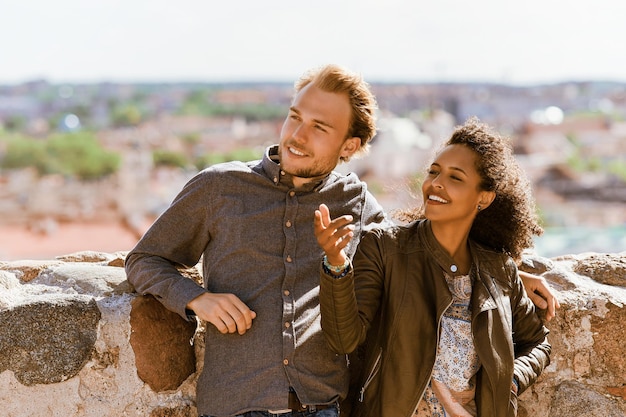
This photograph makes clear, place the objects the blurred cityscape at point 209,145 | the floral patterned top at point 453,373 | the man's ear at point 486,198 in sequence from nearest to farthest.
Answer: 1. the floral patterned top at point 453,373
2. the man's ear at point 486,198
3. the blurred cityscape at point 209,145

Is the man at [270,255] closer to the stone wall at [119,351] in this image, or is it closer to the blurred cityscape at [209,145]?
the stone wall at [119,351]

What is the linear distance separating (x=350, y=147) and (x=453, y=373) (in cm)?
59

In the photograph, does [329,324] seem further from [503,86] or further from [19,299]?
[503,86]

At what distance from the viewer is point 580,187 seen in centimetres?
3300

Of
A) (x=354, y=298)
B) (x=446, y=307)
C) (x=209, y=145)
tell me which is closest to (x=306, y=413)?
(x=354, y=298)

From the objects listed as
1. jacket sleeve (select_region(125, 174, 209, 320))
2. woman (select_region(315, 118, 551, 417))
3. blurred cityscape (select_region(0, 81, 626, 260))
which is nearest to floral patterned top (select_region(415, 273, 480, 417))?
woman (select_region(315, 118, 551, 417))

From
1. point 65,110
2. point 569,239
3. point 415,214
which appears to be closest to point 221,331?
point 415,214

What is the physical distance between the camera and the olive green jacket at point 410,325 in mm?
1693

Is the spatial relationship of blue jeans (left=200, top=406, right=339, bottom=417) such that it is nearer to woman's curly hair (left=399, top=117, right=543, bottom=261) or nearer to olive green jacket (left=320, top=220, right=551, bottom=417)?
olive green jacket (left=320, top=220, right=551, bottom=417)

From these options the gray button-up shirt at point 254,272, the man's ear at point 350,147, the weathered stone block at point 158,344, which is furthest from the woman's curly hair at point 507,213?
the weathered stone block at point 158,344

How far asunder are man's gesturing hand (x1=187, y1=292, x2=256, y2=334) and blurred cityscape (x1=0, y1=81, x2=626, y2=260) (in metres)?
18.1

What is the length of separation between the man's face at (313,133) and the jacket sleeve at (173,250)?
0.71 feet

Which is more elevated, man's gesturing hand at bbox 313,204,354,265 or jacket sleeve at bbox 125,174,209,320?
man's gesturing hand at bbox 313,204,354,265

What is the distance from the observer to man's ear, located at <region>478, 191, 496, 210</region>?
1.86 metres
